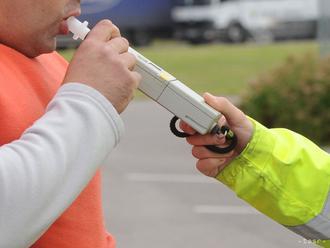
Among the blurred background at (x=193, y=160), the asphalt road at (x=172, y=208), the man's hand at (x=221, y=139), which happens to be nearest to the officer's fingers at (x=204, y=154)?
the man's hand at (x=221, y=139)

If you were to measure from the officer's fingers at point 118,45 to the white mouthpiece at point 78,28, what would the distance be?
0.37 ft

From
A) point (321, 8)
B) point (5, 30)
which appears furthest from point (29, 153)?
point (321, 8)

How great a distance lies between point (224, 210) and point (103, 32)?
640cm

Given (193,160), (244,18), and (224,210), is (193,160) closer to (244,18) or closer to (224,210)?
(224,210)

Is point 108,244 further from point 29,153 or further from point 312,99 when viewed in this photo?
point 312,99

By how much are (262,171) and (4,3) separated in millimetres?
715

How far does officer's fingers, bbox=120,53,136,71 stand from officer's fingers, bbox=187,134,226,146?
0.92 feet

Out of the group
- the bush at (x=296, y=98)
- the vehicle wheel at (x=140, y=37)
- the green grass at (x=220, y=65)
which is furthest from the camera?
the vehicle wheel at (x=140, y=37)

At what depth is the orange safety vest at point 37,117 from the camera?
158 cm

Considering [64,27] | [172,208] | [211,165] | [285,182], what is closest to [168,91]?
[64,27]

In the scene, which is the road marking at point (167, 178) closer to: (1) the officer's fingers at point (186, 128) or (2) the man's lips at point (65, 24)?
(1) the officer's fingers at point (186, 128)

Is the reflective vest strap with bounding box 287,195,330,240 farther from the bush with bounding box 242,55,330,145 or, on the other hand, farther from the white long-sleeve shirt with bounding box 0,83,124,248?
the bush with bounding box 242,55,330,145

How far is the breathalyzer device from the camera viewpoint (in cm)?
162

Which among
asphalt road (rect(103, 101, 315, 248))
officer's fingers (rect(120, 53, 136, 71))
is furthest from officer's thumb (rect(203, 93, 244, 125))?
asphalt road (rect(103, 101, 315, 248))
